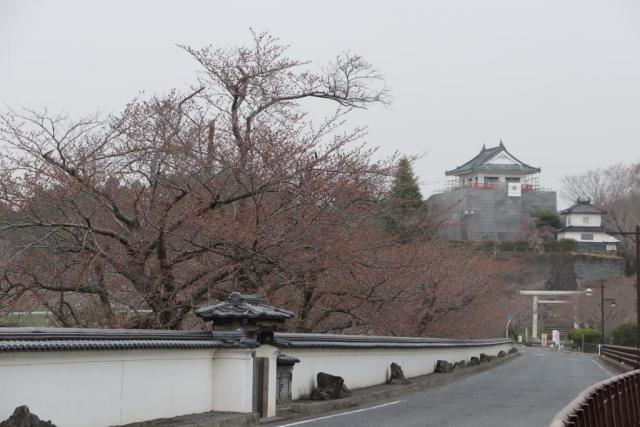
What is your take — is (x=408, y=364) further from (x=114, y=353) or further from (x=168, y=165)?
(x=114, y=353)

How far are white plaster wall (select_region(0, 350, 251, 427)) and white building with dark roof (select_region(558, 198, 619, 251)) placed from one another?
109375mm

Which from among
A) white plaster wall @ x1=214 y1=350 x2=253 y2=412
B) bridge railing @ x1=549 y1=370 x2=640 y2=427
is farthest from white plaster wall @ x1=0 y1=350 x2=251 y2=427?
bridge railing @ x1=549 y1=370 x2=640 y2=427

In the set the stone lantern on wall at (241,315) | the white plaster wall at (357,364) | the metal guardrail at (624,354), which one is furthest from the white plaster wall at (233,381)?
the metal guardrail at (624,354)

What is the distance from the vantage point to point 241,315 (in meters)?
13.0

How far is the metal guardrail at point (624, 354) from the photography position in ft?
120

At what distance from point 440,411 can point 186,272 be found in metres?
6.23

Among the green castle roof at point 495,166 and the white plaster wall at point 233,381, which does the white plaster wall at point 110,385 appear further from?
the green castle roof at point 495,166

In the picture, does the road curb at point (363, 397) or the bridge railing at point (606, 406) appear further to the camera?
the road curb at point (363, 397)

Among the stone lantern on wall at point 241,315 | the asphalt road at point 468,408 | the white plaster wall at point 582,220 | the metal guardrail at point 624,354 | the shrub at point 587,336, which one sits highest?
the white plaster wall at point 582,220

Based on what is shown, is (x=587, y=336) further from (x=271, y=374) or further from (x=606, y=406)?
(x=606, y=406)

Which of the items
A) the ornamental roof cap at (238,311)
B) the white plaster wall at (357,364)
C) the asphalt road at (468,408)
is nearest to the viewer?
the ornamental roof cap at (238,311)

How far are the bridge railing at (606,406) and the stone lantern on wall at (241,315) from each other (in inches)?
215

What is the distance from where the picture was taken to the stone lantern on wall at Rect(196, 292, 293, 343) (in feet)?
42.8

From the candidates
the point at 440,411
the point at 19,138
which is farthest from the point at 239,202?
the point at 440,411
